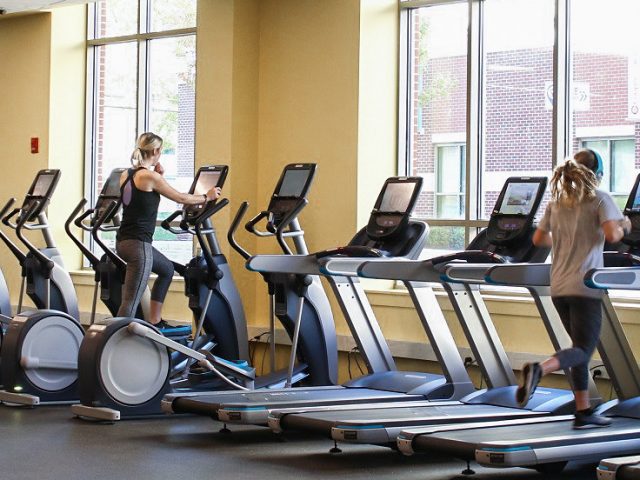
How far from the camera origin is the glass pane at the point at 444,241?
27.3 ft

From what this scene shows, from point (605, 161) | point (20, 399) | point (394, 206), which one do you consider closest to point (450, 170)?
point (605, 161)

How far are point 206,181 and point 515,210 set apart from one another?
2.46 m

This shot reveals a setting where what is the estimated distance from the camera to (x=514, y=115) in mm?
8086

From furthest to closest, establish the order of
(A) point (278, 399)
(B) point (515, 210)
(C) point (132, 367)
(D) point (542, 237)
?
(C) point (132, 367) < (A) point (278, 399) < (B) point (515, 210) < (D) point (542, 237)

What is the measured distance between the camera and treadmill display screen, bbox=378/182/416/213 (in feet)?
23.3

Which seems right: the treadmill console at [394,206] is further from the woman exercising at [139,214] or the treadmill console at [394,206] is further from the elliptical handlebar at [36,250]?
the elliptical handlebar at [36,250]

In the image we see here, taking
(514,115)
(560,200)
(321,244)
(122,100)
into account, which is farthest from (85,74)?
(560,200)

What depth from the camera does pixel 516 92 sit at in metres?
8.08

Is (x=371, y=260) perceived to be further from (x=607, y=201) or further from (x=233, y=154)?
(x=233, y=154)

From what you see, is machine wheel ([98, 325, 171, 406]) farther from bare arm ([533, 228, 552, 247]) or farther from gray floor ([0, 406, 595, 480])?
bare arm ([533, 228, 552, 247])

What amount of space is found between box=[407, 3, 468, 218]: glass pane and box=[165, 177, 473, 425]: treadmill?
1.30 m

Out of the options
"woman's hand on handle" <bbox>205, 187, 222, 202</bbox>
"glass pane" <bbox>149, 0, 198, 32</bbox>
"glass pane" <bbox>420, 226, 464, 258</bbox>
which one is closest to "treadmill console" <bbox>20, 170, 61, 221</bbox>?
"woman's hand on handle" <bbox>205, 187, 222, 202</bbox>

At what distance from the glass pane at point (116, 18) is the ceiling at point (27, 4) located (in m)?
0.60

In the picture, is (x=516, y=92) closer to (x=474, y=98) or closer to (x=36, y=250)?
(x=474, y=98)
